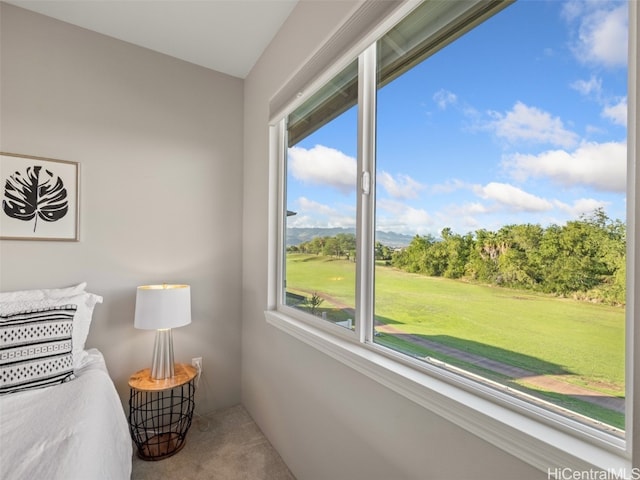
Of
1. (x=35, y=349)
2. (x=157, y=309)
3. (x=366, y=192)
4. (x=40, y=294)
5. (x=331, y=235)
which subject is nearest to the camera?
(x=366, y=192)

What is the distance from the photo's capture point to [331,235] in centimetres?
169

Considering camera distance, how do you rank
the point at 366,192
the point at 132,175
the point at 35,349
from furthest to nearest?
the point at 132,175 < the point at 35,349 < the point at 366,192

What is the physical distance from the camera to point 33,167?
188 cm

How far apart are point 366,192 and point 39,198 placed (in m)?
2.00

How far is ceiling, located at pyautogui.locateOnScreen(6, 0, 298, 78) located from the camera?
6.03ft

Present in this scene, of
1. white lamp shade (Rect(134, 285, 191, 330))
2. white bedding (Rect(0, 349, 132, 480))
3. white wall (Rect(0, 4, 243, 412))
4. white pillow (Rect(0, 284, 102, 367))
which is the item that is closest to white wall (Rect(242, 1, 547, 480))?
white wall (Rect(0, 4, 243, 412))

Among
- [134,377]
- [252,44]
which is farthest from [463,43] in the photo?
[134,377]

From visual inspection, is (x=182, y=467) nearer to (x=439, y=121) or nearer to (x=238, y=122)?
(x=439, y=121)

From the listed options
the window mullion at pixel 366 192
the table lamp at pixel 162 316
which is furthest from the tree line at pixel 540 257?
the table lamp at pixel 162 316

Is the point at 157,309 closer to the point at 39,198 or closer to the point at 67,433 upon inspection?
the point at 67,433

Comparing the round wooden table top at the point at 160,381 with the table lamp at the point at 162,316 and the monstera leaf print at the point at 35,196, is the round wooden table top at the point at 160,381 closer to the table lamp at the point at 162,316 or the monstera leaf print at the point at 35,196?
the table lamp at the point at 162,316

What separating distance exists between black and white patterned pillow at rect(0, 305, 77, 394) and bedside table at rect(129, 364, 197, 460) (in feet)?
1.55

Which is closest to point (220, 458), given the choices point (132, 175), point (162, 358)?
point (162, 358)

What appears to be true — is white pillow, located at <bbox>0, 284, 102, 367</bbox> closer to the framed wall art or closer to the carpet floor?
the framed wall art
